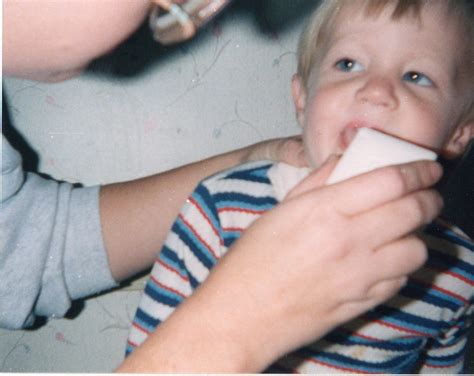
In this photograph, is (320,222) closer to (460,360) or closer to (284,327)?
(284,327)

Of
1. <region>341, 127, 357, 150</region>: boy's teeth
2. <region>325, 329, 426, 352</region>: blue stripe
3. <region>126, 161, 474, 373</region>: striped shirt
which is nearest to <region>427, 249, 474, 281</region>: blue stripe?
<region>126, 161, 474, 373</region>: striped shirt

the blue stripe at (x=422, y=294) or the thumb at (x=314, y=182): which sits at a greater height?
the thumb at (x=314, y=182)

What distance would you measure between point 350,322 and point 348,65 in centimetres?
34

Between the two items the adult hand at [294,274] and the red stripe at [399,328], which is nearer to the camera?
the adult hand at [294,274]

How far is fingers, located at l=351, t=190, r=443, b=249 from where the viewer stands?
14.3 inches

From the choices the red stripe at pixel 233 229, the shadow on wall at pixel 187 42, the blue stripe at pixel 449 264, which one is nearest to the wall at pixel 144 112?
the shadow on wall at pixel 187 42

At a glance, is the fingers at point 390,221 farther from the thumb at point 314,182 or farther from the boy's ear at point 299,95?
the boy's ear at point 299,95

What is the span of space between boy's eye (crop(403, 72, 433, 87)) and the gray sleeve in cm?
46

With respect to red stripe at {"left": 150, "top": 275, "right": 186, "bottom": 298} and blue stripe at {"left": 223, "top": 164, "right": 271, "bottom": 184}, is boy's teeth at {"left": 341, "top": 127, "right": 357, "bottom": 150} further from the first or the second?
red stripe at {"left": 150, "top": 275, "right": 186, "bottom": 298}

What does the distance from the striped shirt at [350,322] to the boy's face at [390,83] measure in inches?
4.6

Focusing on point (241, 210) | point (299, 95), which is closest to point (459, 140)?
point (299, 95)

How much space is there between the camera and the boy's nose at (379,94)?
0.51 meters

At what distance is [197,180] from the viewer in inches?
25.7

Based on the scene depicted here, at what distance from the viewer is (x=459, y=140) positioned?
0.65 metres
